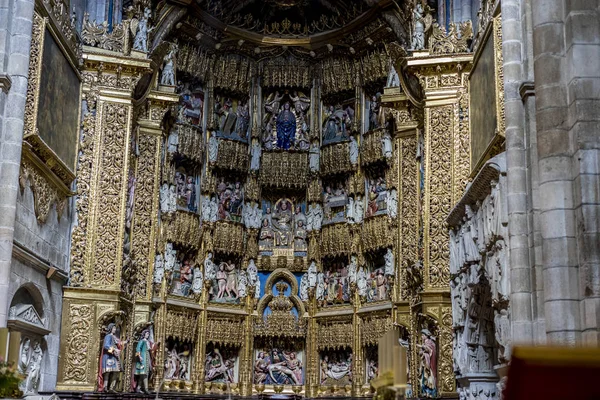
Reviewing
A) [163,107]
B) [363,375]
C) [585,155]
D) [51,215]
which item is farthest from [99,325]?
[585,155]

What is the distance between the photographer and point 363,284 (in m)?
26.0

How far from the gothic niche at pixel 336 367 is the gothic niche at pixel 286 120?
749 centimetres

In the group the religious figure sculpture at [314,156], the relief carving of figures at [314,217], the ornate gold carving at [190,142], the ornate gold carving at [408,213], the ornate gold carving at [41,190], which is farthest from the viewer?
the religious figure sculpture at [314,156]

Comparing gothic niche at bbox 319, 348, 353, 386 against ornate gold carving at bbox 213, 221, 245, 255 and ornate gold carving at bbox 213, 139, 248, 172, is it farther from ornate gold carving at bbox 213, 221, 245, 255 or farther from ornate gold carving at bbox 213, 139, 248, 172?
ornate gold carving at bbox 213, 139, 248, 172

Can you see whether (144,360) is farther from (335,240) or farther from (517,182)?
(517,182)

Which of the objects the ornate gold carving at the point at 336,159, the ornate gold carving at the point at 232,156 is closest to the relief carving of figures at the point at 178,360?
the ornate gold carving at the point at 232,156

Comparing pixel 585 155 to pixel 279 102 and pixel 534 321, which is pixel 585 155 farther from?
pixel 279 102

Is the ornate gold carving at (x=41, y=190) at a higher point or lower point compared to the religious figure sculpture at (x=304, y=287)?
higher

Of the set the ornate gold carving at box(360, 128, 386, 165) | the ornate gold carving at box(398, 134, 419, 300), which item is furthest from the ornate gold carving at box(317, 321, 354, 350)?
the ornate gold carving at box(360, 128, 386, 165)

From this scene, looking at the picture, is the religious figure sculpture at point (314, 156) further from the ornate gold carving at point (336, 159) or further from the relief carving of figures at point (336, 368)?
the relief carving of figures at point (336, 368)

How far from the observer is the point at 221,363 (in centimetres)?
2633

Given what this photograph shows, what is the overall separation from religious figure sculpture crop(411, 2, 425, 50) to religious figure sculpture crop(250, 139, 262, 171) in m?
7.93

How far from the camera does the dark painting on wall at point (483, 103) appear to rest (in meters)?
16.3

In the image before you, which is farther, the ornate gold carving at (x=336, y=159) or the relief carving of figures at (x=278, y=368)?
the ornate gold carving at (x=336, y=159)
